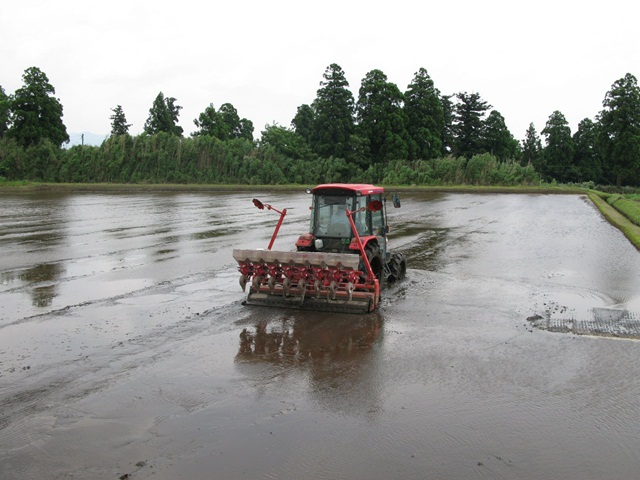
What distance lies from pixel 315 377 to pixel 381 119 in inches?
2351

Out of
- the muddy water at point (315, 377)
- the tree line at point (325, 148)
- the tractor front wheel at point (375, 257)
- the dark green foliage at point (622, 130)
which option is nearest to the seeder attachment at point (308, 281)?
the muddy water at point (315, 377)

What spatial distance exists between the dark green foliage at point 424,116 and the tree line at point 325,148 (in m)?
0.11

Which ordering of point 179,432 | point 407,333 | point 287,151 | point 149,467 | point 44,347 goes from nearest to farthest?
1. point 149,467
2. point 179,432
3. point 44,347
4. point 407,333
5. point 287,151

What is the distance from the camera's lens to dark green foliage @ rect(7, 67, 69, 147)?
59562 mm

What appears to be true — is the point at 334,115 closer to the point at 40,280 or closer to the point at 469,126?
the point at 469,126

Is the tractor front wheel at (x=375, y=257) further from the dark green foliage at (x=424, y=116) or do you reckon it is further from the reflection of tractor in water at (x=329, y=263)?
the dark green foliage at (x=424, y=116)

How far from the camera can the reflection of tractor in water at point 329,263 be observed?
9766mm

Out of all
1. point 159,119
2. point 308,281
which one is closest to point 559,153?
point 159,119

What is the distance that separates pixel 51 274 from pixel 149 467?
9472mm

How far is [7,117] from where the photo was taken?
70000 millimetres

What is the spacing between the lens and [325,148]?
205ft

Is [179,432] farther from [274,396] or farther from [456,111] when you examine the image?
[456,111]

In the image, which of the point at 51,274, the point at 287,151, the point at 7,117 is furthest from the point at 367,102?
the point at 51,274

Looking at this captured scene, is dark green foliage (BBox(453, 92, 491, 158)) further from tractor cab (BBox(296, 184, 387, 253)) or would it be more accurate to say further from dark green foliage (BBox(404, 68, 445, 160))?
tractor cab (BBox(296, 184, 387, 253))
